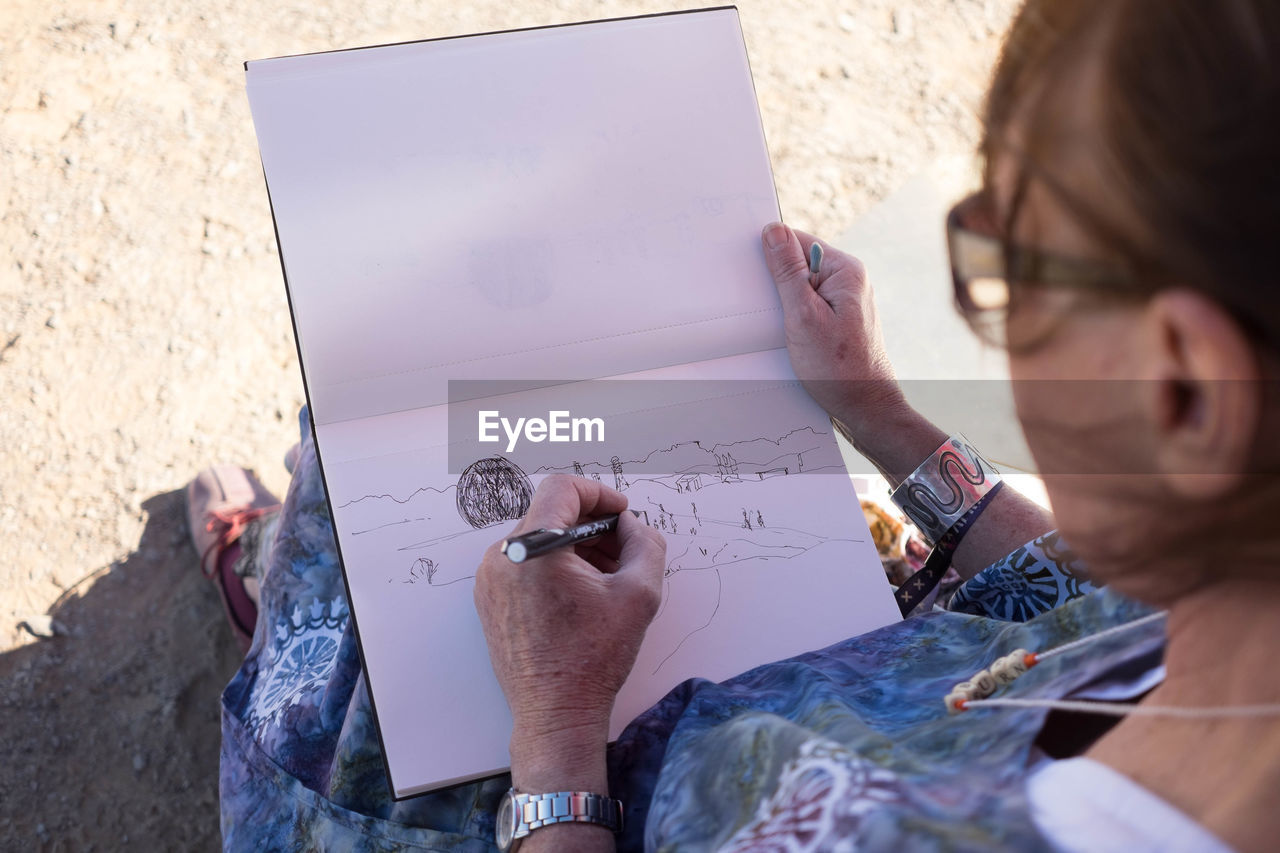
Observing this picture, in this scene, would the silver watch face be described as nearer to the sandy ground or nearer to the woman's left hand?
the woman's left hand

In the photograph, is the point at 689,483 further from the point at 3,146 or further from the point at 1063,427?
the point at 3,146

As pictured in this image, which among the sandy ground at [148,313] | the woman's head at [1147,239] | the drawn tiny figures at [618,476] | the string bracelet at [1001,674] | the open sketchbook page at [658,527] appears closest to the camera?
the woman's head at [1147,239]

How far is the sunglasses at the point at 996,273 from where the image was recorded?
480 millimetres

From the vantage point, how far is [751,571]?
3.10 feet

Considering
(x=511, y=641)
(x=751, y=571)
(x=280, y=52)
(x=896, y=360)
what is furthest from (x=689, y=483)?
(x=280, y=52)

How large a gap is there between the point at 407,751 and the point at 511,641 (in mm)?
140

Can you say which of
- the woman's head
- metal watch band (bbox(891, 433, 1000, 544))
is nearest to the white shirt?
the woman's head

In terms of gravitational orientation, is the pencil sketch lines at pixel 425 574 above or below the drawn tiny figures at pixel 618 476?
below

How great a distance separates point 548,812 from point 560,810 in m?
0.01

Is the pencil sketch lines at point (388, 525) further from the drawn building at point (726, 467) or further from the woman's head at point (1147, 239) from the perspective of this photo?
the woman's head at point (1147, 239)

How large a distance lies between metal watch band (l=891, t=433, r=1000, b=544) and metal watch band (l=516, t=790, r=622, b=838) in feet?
1.67

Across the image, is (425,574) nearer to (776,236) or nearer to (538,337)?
(538,337)

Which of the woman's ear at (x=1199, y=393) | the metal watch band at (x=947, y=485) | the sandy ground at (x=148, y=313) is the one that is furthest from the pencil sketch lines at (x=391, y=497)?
the sandy ground at (x=148, y=313)

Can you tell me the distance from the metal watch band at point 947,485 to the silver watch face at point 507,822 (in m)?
0.56
